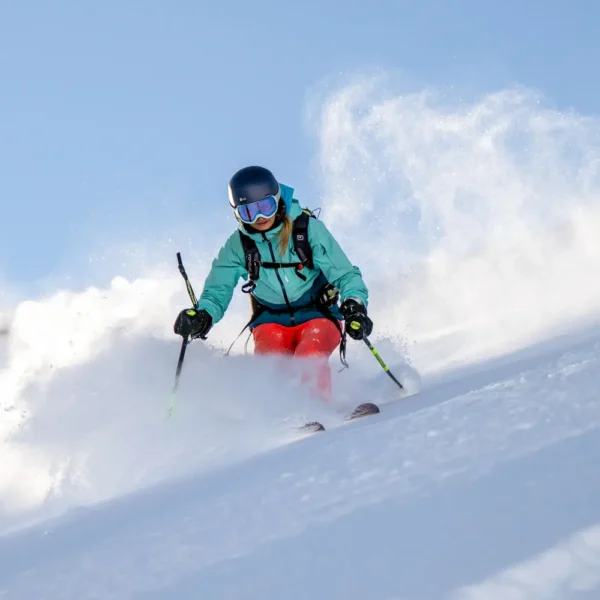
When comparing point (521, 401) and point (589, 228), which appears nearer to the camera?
point (521, 401)

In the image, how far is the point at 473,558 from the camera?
149cm

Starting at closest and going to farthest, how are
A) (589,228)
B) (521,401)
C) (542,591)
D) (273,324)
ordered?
1. (542,591)
2. (521,401)
3. (273,324)
4. (589,228)

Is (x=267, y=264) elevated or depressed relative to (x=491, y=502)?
elevated

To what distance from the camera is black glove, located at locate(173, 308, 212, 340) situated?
558cm

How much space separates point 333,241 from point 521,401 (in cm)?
340

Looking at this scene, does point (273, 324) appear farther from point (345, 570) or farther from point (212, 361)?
point (345, 570)

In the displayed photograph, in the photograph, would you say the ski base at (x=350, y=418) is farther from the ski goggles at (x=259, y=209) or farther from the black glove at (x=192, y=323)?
the ski goggles at (x=259, y=209)

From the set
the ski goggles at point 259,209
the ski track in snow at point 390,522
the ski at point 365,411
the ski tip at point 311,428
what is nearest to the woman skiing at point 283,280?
the ski goggles at point 259,209

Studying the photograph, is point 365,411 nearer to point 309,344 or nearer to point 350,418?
point 350,418

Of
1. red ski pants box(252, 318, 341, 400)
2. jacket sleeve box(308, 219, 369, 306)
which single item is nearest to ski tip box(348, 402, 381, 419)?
red ski pants box(252, 318, 341, 400)

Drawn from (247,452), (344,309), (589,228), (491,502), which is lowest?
(491,502)

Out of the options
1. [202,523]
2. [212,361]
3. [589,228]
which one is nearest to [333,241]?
[212,361]

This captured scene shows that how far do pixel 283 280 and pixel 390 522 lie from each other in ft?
13.4

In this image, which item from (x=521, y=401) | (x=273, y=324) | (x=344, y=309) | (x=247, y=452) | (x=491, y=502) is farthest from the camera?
(x=273, y=324)
